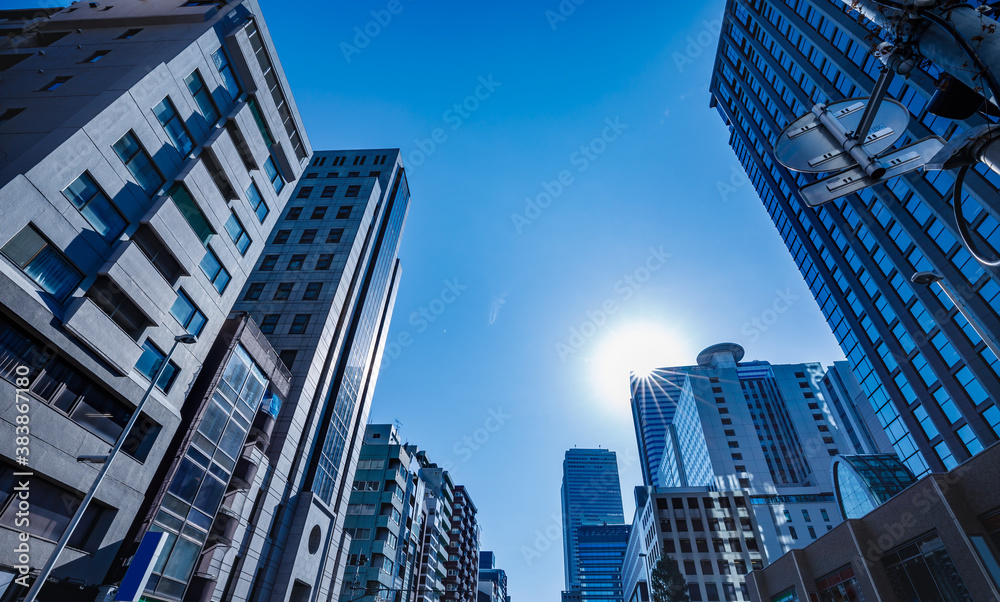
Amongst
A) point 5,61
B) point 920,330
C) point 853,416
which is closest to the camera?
point 5,61

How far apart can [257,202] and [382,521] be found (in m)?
37.4

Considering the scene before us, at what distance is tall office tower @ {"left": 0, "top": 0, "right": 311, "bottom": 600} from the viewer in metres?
16.0

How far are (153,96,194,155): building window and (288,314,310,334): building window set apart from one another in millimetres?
19433

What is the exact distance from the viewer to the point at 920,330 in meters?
39.8

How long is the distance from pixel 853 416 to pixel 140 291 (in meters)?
137

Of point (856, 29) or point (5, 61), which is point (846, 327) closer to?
point (856, 29)

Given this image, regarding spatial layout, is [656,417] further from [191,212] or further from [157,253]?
[157,253]

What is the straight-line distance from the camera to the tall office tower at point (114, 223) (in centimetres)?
1605

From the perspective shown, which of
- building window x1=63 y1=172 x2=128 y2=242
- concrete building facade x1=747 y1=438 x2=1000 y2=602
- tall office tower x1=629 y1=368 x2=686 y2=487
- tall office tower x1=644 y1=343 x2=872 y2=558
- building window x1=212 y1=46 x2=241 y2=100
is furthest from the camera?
tall office tower x1=629 y1=368 x2=686 y2=487

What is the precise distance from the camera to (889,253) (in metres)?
41.1

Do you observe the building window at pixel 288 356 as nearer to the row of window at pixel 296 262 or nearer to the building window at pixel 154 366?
the row of window at pixel 296 262

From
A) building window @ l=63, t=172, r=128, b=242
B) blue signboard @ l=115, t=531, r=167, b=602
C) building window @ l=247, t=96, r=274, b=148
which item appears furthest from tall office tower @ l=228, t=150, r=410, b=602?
building window @ l=63, t=172, r=128, b=242

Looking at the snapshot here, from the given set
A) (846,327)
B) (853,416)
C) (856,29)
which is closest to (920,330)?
(846,327)

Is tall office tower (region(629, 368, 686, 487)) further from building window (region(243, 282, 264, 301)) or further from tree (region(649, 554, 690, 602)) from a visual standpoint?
building window (region(243, 282, 264, 301))
